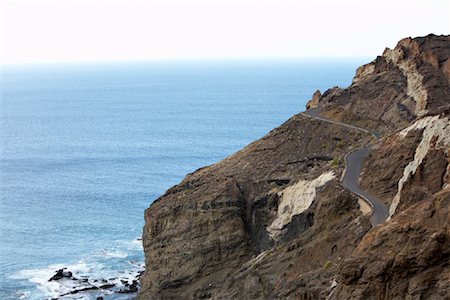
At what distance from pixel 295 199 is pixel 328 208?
5.34 metres

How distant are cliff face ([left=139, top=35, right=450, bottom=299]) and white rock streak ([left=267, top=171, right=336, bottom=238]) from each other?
0.09m

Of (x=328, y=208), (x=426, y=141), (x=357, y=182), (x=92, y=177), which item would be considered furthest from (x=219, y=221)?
(x=92, y=177)

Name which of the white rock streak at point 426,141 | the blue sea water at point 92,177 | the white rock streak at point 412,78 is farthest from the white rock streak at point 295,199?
the blue sea water at point 92,177

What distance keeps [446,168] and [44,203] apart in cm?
6545

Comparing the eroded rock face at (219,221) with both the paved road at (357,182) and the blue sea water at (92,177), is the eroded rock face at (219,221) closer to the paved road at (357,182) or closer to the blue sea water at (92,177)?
the paved road at (357,182)

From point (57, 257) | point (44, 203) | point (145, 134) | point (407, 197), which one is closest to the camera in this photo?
point (407, 197)

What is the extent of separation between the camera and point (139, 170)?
361ft

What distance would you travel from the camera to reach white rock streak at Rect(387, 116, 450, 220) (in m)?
36.8

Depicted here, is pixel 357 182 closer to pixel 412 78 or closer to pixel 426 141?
pixel 426 141

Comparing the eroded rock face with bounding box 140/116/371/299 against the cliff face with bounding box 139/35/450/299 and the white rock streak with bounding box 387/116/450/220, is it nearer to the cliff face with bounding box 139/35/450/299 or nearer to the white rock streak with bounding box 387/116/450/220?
the cliff face with bounding box 139/35/450/299

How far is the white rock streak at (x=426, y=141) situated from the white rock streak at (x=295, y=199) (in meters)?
6.54

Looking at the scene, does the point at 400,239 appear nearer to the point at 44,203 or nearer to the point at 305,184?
the point at 305,184

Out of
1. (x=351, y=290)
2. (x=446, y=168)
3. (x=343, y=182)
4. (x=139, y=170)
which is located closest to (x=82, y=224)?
(x=139, y=170)

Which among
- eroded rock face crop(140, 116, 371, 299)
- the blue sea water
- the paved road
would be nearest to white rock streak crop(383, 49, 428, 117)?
the paved road
